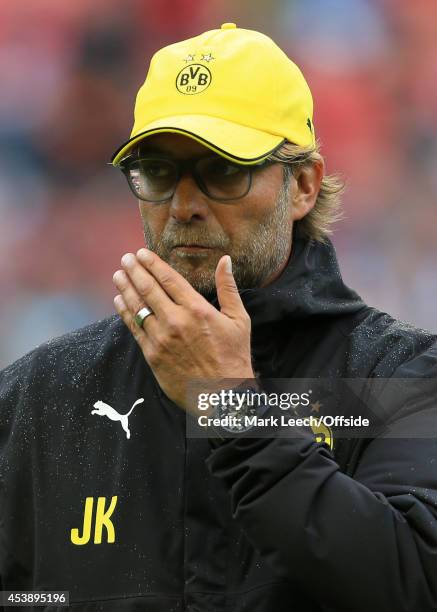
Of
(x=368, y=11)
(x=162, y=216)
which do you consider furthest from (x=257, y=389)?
(x=368, y=11)

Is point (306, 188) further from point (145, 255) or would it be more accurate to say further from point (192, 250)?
point (145, 255)

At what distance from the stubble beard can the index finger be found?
219 mm

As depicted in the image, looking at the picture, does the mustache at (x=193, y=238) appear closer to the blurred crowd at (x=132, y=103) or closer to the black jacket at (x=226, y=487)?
the black jacket at (x=226, y=487)

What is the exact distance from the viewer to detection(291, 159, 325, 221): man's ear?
7.57ft

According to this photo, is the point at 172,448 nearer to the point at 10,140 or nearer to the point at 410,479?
the point at 410,479

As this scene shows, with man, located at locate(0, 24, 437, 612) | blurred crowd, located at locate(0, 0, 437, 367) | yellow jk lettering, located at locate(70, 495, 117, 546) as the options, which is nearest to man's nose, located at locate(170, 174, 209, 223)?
man, located at locate(0, 24, 437, 612)

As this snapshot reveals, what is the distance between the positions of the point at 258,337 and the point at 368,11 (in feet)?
14.3

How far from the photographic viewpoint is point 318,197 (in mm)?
2445

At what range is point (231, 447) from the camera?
1.63 metres

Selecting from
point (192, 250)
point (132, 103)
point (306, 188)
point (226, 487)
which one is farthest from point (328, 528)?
point (132, 103)

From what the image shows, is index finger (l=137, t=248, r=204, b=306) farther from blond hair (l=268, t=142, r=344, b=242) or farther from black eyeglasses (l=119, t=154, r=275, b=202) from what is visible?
blond hair (l=268, t=142, r=344, b=242)

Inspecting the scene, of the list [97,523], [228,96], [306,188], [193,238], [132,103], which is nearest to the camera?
[97,523]

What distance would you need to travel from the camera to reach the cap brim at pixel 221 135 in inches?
81.0

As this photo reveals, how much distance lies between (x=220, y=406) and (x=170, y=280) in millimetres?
260
